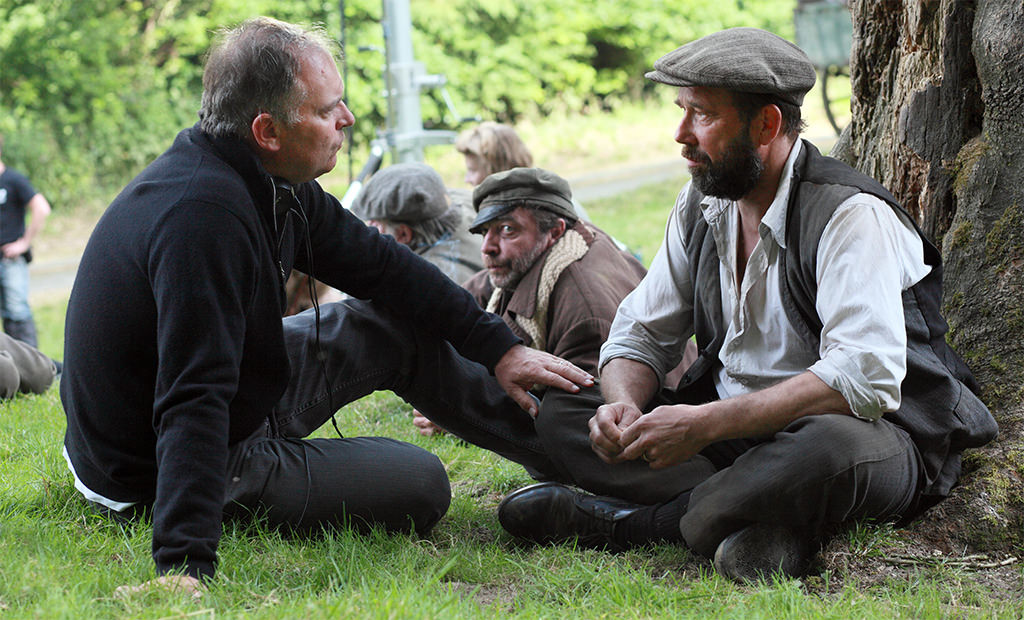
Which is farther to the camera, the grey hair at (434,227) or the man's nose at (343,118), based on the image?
the grey hair at (434,227)

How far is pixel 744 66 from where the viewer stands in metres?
2.91

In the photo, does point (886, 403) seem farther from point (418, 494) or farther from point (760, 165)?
point (418, 494)

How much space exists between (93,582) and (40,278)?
1470cm

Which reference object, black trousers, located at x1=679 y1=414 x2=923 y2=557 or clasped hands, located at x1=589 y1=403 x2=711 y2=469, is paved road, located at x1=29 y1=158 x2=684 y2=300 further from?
black trousers, located at x1=679 y1=414 x2=923 y2=557

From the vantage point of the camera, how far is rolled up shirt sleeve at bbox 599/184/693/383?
3.34 meters

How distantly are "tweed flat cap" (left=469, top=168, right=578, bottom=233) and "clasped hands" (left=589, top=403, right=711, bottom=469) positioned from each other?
137cm

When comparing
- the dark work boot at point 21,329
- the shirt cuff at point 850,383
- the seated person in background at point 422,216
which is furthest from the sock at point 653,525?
the dark work boot at point 21,329

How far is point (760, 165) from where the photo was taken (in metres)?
2.99

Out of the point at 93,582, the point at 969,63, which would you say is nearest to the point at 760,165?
the point at 969,63

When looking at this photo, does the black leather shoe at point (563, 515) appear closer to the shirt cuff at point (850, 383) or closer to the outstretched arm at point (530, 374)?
the outstretched arm at point (530, 374)

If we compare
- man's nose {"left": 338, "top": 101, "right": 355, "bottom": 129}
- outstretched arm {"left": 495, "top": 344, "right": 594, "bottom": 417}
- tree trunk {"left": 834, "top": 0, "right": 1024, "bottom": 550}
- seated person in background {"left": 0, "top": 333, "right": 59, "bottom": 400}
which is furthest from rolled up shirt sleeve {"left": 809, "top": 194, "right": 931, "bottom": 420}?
seated person in background {"left": 0, "top": 333, "right": 59, "bottom": 400}

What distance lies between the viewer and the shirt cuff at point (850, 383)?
2697 millimetres

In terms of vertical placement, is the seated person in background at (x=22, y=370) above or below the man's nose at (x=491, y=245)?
below

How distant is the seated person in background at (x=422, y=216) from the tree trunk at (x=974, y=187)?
270 centimetres
